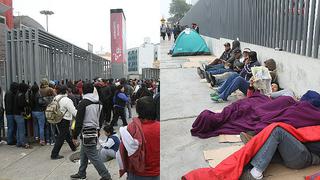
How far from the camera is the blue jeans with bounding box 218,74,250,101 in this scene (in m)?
6.66

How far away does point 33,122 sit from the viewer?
8258 mm

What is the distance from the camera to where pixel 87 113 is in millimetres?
5258

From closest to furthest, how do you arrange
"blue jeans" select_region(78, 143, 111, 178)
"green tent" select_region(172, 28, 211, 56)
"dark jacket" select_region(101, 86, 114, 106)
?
"blue jeans" select_region(78, 143, 111, 178) → "dark jacket" select_region(101, 86, 114, 106) → "green tent" select_region(172, 28, 211, 56)

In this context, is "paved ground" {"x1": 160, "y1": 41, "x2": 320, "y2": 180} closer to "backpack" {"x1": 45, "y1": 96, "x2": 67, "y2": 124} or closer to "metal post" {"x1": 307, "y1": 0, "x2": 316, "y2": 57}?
"metal post" {"x1": 307, "y1": 0, "x2": 316, "y2": 57}

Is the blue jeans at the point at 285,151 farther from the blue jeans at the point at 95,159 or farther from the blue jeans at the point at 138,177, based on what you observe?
the blue jeans at the point at 95,159

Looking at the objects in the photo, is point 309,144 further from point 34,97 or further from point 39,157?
point 34,97

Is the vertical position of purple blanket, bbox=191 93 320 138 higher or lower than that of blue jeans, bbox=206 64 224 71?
lower

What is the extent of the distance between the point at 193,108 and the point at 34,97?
10.5 feet

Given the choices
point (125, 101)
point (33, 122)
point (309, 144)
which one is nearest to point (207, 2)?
point (125, 101)

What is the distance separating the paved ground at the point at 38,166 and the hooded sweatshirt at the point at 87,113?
89 cm

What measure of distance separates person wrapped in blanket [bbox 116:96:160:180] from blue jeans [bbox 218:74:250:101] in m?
3.57

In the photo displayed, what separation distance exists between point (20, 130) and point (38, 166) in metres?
1.67

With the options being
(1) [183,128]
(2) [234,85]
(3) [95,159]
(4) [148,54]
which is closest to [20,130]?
(3) [95,159]

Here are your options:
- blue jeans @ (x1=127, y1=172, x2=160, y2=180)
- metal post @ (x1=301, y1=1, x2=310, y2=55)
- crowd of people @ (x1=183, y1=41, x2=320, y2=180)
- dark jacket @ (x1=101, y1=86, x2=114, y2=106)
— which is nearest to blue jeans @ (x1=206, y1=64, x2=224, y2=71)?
crowd of people @ (x1=183, y1=41, x2=320, y2=180)
